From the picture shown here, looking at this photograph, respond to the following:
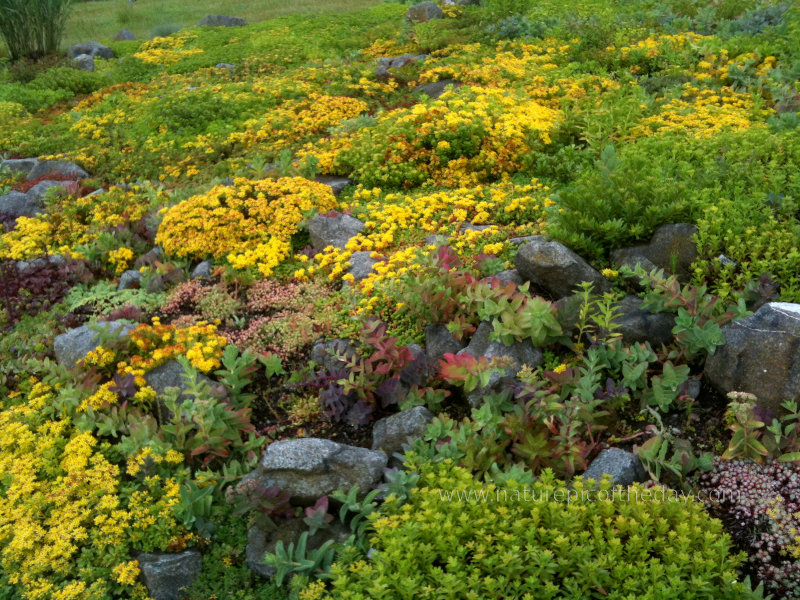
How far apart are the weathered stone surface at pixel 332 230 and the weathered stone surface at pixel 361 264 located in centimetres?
44

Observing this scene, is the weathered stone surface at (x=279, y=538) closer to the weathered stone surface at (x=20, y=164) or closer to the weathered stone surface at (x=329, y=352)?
the weathered stone surface at (x=329, y=352)

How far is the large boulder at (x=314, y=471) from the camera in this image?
4629mm

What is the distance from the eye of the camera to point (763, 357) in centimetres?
480

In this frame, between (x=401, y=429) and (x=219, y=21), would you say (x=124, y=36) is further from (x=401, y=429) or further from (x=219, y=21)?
(x=401, y=429)

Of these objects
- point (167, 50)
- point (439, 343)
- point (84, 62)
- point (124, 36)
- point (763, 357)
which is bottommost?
point (439, 343)

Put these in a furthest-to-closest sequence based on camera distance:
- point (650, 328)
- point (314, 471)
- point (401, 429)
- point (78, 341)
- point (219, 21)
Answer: point (219, 21)
point (78, 341)
point (650, 328)
point (401, 429)
point (314, 471)

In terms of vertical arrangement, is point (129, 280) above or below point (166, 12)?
below

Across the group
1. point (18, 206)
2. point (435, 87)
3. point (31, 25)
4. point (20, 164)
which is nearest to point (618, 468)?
point (435, 87)

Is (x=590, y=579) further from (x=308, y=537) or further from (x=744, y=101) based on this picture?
(x=744, y=101)

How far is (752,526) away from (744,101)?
7.49 metres

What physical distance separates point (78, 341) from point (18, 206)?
200 inches

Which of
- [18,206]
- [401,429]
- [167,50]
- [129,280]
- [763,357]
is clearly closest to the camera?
[763,357]

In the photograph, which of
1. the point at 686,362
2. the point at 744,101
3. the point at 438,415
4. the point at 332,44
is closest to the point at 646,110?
the point at 744,101

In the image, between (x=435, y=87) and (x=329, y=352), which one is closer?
(x=329, y=352)
